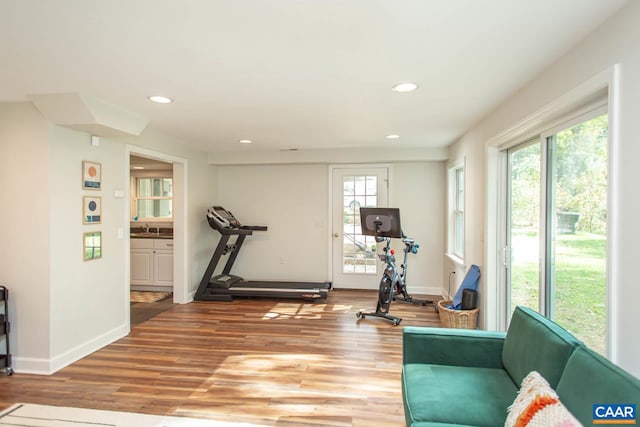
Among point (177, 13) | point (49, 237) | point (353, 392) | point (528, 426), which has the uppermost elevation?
point (177, 13)

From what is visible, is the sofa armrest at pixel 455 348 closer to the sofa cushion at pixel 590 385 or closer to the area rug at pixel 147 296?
the sofa cushion at pixel 590 385

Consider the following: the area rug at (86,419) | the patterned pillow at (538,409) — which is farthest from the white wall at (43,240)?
the patterned pillow at (538,409)

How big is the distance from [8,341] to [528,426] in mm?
3844

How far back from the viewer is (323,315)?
453cm

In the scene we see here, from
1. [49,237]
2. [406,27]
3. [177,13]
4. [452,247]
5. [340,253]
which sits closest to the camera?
[177,13]

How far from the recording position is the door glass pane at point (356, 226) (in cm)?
580

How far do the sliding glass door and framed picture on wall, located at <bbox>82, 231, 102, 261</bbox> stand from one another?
12.8 feet

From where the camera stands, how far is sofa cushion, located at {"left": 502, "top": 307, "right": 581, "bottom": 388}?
58.6 inches

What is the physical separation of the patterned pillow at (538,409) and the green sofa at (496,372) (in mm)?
98

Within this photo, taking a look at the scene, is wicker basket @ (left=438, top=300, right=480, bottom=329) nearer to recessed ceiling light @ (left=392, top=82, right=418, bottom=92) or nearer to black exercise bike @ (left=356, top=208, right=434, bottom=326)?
black exercise bike @ (left=356, top=208, right=434, bottom=326)

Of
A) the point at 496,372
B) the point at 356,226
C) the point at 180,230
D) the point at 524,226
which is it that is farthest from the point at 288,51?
the point at 356,226

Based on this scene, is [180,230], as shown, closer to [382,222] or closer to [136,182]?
[136,182]

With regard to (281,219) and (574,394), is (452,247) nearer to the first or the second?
(281,219)

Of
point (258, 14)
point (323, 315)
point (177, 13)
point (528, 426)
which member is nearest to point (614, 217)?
point (528, 426)
